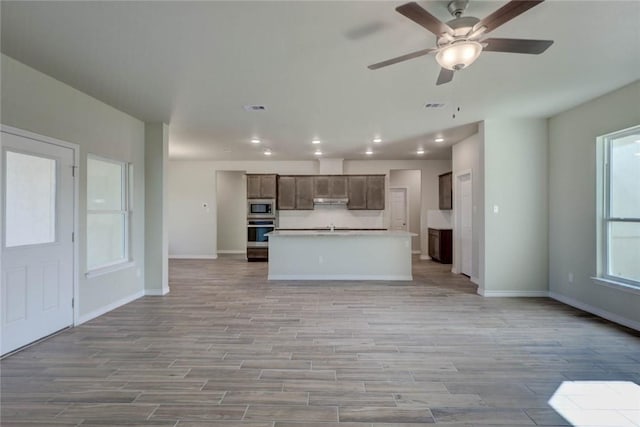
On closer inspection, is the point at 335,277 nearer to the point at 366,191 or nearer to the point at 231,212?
the point at 366,191

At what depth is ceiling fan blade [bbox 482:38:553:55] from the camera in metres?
2.11

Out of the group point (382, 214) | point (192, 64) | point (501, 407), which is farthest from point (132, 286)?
point (382, 214)

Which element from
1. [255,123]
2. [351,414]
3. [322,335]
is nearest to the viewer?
[351,414]

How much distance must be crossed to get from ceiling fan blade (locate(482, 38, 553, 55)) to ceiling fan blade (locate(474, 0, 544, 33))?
0.13 meters

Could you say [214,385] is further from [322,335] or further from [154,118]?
[154,118]

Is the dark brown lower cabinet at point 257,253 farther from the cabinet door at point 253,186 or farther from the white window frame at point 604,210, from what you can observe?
the white window frame at point 604,210

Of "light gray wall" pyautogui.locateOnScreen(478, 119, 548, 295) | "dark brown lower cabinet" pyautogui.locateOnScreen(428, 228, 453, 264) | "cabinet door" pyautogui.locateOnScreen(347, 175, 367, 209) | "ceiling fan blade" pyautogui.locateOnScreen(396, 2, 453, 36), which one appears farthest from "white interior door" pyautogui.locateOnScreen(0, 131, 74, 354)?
"dark brown lower cabinet" pyautogui.locateOnScreen(428, 228, 453, 264)

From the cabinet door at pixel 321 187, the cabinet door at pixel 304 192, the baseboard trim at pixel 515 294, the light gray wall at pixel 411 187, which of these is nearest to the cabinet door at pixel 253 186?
the cabinet door at pixel 304 192

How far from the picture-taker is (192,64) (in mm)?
3055

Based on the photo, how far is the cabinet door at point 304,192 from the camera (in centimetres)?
862

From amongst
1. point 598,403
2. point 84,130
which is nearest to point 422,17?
point 598,403

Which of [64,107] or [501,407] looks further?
[64,107]

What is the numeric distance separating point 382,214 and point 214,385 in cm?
688

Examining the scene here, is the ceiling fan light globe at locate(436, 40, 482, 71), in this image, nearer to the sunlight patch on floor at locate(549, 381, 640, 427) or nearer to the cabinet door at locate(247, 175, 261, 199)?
the sunlight patch on floor at locate(549, 381, 640, 427)
